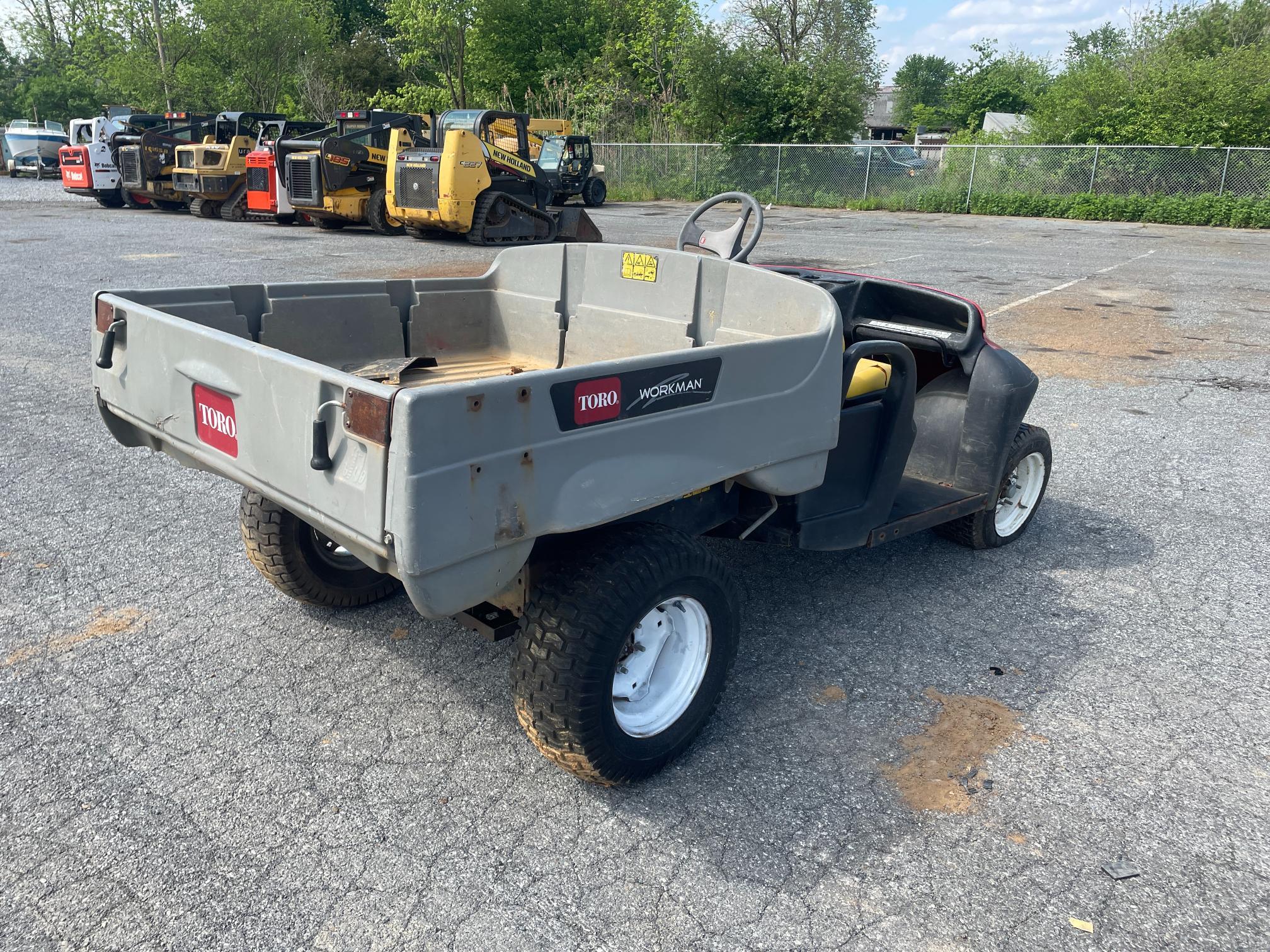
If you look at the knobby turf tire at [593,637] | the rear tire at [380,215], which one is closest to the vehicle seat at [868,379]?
the knobby turf tire at [593,637]

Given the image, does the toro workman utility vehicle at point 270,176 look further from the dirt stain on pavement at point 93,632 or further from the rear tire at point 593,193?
the dirt stain on pavement at point 93,632

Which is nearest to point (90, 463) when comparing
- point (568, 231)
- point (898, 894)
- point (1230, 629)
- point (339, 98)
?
point (898, 894)

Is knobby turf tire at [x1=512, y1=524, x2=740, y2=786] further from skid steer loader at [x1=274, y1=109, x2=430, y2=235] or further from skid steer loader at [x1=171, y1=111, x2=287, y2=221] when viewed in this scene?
skid steer loader at [x1=171, y1=111, x2=287, y2=221]

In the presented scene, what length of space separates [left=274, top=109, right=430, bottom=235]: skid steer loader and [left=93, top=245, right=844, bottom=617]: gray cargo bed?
52.0 ft

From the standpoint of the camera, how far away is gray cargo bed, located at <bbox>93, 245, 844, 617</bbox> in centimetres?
227

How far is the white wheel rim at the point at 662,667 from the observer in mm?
2945

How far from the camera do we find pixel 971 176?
28.8m

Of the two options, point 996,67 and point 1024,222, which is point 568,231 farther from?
point 996,67

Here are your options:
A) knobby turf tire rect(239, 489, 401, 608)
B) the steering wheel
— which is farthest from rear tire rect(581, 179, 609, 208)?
knobby turf tire rect(239, 489, 401, 608)

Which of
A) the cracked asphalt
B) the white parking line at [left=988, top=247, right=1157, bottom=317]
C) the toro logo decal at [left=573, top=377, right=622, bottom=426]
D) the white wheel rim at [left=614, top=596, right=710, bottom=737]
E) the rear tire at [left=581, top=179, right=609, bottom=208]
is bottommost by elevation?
the cracked asphalt

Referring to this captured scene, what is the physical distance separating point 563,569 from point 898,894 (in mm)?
1245

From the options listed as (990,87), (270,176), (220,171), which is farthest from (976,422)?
(990,87)

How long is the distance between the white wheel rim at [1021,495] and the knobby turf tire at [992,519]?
0.14 feet

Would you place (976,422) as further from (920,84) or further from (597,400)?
(920,84)
